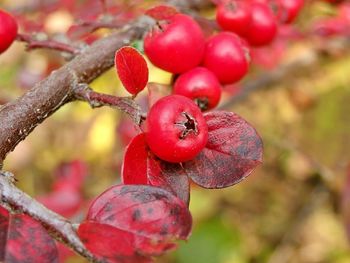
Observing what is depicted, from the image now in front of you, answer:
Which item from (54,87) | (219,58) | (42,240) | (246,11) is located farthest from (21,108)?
(246,11)

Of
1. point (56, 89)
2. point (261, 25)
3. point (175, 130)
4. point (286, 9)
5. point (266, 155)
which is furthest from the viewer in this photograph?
point (266, 155)

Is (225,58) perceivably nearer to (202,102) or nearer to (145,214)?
(202,102)

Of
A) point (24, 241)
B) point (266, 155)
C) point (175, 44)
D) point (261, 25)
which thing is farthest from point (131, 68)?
point (266, 155)

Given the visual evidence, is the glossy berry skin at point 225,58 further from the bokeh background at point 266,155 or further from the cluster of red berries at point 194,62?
the bokeh background at point 266,155

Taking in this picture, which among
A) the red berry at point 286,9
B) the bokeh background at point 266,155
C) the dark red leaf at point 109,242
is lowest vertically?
the bokeh background at point 266,155

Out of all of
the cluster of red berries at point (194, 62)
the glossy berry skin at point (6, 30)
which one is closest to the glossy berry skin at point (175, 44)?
the cluster of red berries at point (194, 62)

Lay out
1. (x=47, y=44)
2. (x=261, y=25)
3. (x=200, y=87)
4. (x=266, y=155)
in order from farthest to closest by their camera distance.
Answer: (x=266, y=155) < (x=261, y=25) < (x=47, y=44) < (x=200, y=87)

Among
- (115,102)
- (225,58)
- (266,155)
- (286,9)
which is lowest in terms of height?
(266,155)
